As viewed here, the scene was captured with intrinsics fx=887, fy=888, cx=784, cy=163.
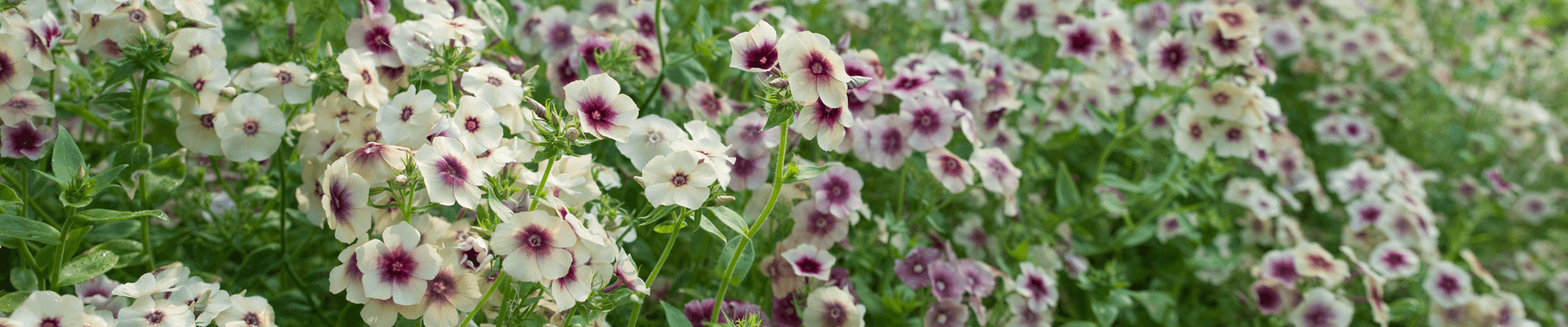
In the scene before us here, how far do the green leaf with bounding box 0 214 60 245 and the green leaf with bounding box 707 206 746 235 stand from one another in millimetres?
1091

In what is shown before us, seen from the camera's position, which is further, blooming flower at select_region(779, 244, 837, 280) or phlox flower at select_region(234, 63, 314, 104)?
A: blooming flower at select_region(779, 244, 837, 280)

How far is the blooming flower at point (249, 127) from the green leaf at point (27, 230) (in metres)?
0.28

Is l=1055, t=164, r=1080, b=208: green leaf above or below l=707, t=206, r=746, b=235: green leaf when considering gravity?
below

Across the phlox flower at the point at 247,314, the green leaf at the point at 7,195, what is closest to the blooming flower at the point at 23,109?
the green leaf at the point at 7,195

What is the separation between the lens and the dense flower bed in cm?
Result: 135

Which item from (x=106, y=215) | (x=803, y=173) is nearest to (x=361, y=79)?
(x=106, y=215)

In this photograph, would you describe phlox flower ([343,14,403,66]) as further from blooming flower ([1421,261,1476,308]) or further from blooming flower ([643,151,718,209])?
blooming flower ([1421,261,1476,308])

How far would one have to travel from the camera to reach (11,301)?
151cm

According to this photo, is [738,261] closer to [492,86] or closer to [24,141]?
[492,86]

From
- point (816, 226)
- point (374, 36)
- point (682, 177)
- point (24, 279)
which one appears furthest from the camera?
point (816, 226)

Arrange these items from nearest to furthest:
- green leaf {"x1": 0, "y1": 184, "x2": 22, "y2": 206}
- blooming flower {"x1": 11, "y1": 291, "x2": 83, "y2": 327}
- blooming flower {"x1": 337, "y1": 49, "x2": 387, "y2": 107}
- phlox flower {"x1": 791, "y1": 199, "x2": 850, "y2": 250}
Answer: blooming flower {"x1": 11, "y1": 291, "x2": 83, "y2": 327} < green leaf {"x1": 0, "y1": 184, "x2": 22, "y2": 206} < blooming flower {"x1": 337, "y1": 49, "x2": 387, "y2": 107} < phlox flower {"x1": 791, "y1": 199, "x2": 850, "y2": 250}

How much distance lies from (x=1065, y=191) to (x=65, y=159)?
233cm

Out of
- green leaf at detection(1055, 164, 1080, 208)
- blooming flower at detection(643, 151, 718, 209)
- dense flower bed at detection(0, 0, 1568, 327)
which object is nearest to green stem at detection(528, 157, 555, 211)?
dense flower bed at detection(0, 0, 1568, 327)

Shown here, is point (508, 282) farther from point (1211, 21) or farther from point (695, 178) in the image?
point (1211, 21)
